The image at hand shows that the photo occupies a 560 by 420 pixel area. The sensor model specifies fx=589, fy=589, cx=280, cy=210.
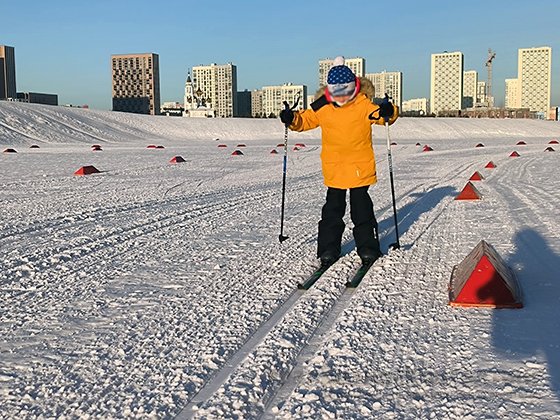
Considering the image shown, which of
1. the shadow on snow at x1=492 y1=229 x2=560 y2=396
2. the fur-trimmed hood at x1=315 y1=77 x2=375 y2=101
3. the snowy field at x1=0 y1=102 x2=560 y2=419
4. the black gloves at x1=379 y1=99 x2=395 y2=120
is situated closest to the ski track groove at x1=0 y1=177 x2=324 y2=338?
the snowy field at x1=0 y1=102 x2=560 y2=419

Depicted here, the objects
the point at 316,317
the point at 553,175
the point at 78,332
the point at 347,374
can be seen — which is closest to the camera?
the point at 347,374

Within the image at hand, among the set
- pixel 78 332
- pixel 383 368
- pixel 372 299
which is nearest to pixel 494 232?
pixel 372 299

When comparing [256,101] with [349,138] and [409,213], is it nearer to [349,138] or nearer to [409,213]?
[409,213]

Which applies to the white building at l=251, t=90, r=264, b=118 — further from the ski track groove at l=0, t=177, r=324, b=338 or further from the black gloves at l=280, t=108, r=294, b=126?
the black gloves at l=280, t=108, r=294, b=126

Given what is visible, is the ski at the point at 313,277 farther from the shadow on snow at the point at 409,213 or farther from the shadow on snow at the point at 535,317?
the shadow on snow at the point at 535,317

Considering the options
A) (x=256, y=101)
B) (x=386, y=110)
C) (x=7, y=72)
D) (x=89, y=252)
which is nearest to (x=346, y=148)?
(x=386, y=110)

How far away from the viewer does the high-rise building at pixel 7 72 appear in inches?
5802

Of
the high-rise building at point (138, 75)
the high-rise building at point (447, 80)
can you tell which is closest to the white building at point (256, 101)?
the high-rise building at point (138, 75)

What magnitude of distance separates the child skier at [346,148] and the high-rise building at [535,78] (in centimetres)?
19719

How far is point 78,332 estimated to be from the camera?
11.0 ft

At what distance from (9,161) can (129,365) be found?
50.1 ft

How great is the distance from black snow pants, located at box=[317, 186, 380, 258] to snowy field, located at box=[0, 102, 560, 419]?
182mm

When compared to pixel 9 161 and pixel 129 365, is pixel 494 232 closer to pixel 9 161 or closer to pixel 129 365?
pixel 129 365

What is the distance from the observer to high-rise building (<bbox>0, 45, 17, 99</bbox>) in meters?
147
